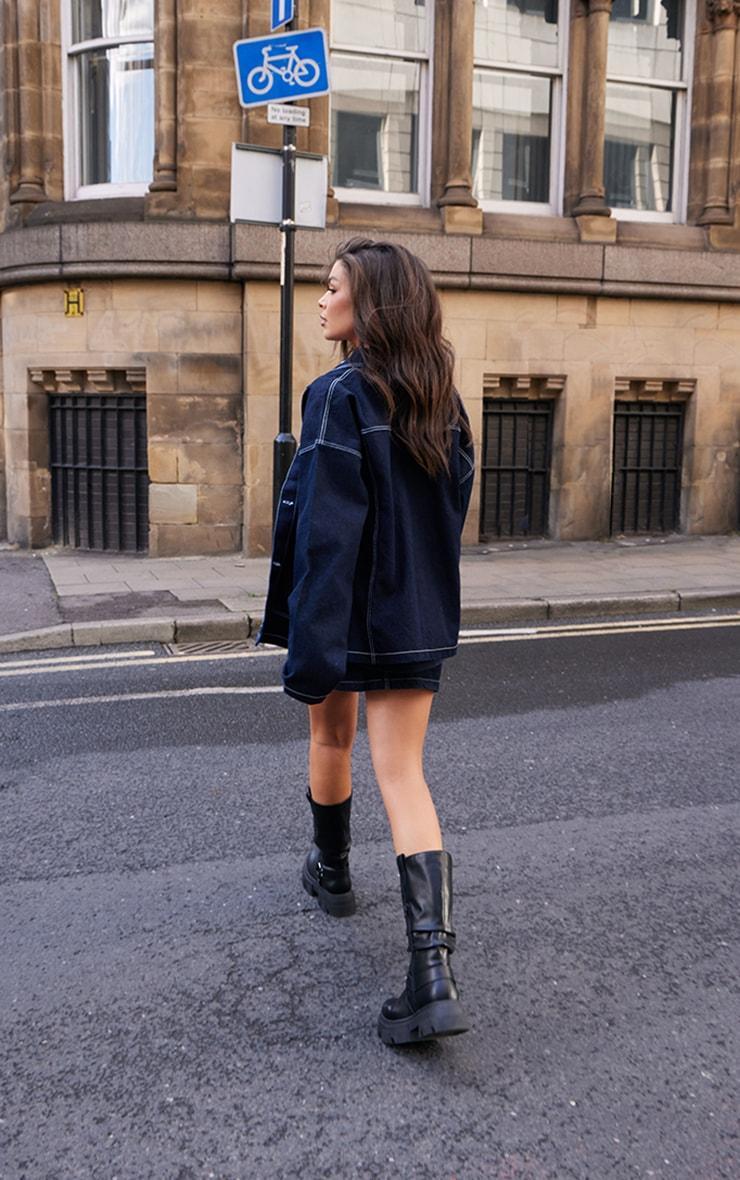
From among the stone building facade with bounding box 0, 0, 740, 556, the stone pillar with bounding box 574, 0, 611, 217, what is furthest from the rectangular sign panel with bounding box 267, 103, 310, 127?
the stone pillar with bounding box 574, 0, 611, 217

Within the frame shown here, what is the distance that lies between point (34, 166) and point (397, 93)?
13.6 ft

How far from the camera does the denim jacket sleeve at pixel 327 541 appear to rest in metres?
2.74

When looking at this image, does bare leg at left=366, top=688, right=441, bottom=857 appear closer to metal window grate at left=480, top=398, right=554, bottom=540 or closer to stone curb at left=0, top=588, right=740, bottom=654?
stone curb at left=0, top=588, right=740, bottom=654

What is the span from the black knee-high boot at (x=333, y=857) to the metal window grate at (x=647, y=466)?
1047 centimetres

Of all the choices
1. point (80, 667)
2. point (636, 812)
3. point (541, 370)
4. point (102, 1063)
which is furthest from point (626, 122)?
point (102, 1063)

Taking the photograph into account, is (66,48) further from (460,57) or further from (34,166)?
(460,57)

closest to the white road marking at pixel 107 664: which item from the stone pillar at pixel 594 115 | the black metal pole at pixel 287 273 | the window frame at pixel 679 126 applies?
the black metal pole at pixel 287 273

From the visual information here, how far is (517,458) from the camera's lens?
42.6ft

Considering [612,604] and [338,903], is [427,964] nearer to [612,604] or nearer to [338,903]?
[338,903]

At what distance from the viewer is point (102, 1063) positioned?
8.71ft

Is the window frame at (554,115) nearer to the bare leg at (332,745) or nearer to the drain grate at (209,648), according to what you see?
the drain grate at (209,648)

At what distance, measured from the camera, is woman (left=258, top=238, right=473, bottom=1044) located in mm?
2746

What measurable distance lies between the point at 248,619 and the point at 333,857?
487 centimetres

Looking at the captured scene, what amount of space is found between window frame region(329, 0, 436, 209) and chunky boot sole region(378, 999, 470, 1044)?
1093cm
